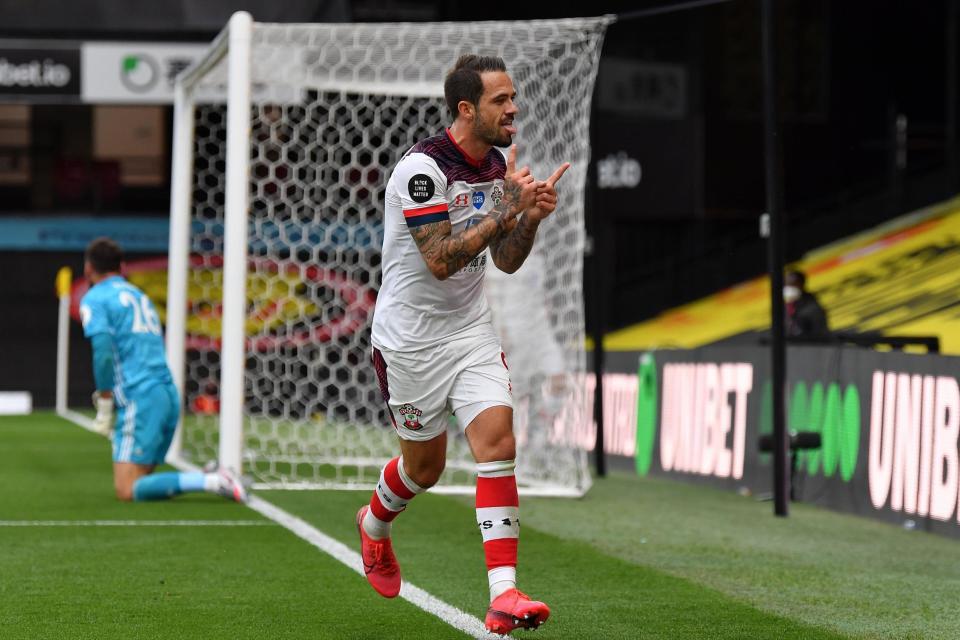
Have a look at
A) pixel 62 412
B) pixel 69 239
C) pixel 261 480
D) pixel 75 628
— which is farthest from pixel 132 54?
pixel 75 628

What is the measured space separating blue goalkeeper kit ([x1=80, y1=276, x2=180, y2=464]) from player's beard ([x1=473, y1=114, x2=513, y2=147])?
487 centimetres

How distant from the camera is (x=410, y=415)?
529 cm

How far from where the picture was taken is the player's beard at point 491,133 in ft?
16.9

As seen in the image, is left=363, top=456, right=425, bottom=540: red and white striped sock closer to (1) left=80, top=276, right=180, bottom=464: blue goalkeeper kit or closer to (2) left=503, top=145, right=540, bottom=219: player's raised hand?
(2) left=503, top=145, right=540, bottom=219: player's raised hand

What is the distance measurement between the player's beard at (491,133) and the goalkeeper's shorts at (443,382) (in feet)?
2.06

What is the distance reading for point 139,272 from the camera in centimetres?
2545

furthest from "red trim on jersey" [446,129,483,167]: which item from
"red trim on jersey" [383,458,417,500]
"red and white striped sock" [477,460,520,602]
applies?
"red trim on jersey" [383,458,417,500]

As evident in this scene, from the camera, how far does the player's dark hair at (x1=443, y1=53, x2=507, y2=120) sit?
5141mm

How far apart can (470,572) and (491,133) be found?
2.28m

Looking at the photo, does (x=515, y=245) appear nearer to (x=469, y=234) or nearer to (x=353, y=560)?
(x=469, y=234)

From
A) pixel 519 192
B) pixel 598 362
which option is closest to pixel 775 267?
pixel 598 362

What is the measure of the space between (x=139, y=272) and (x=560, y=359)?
15.4 m

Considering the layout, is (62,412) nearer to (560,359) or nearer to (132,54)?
(132,54)

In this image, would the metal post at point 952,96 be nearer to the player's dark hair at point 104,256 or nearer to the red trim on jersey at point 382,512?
Result: the player's dark hair at point 104,256
